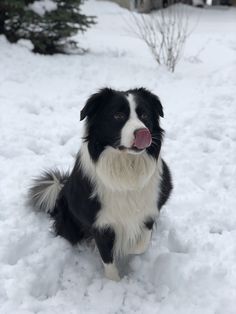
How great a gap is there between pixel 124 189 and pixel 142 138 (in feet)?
1.65

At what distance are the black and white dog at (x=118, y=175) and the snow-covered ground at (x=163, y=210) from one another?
0.79ft

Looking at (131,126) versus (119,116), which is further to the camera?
(119,116)

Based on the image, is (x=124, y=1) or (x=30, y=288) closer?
(x=30, y=288)

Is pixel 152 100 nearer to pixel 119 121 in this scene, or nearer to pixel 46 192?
pixel 119 121

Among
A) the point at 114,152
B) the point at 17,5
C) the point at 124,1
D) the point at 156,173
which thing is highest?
the point at 114,152

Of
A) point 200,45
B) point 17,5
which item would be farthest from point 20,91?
point 200,45

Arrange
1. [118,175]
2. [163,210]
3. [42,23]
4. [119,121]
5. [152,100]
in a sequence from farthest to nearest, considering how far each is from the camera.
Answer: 1. [42,23]
2. [163,210]
3. [152,100]
4. [118,175]
5. [119,121]

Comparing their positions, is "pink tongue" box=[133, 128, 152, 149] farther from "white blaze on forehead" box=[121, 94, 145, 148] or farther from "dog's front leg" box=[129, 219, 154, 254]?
"dog's front leg" box=[129, 219, 154, 254]

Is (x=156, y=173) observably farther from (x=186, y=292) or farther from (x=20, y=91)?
(x=20, y=91)

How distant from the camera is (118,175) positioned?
2.94 m

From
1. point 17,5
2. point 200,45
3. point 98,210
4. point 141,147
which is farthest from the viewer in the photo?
point 200,45

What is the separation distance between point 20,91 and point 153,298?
399cm

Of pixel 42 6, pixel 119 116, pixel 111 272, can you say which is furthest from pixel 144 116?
pixel 42 6

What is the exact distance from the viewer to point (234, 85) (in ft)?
22.1
